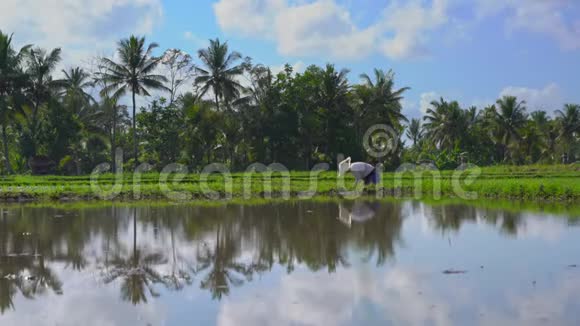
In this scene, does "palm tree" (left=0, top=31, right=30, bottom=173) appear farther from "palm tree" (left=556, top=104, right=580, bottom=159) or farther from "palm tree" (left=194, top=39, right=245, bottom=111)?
"palm tree" (left=556, top=104, right=580, bottom=159)

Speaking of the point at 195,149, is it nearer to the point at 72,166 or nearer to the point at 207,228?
the point at 72,166

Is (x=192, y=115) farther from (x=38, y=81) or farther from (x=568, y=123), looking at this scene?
(x=568, y=123)

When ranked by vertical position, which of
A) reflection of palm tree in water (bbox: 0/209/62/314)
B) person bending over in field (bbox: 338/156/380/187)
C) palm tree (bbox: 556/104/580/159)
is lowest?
reflection of palm tree in water (bbox: 0/209/62/314)

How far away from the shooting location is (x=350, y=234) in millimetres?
10891

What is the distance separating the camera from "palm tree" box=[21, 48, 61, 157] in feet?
94.2

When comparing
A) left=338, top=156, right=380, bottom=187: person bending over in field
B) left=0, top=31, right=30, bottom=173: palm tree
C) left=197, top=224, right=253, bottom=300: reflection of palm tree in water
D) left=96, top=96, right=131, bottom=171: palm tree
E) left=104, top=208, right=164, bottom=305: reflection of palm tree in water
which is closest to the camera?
left=104, top=208, right=164, bottom=305: reflection of palm tree in water

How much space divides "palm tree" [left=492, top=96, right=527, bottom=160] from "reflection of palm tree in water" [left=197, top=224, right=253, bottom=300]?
33.0 meters

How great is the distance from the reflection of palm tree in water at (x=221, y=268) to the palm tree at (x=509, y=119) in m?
33.0

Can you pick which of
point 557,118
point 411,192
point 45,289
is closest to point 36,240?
point 45,289

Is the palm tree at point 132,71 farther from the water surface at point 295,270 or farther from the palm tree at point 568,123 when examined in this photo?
the palm tree at point 568,123

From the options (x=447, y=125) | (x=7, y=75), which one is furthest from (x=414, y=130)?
(x=7, y=75)

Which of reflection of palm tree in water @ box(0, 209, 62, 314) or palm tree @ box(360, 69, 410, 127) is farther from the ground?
palm tree @ box(360, 69, 410, 127)

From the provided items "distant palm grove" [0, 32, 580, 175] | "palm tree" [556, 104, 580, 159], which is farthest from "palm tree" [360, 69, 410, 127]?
"palm tree" [556, 104, 580, 159]

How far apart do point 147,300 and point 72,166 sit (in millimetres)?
29455
